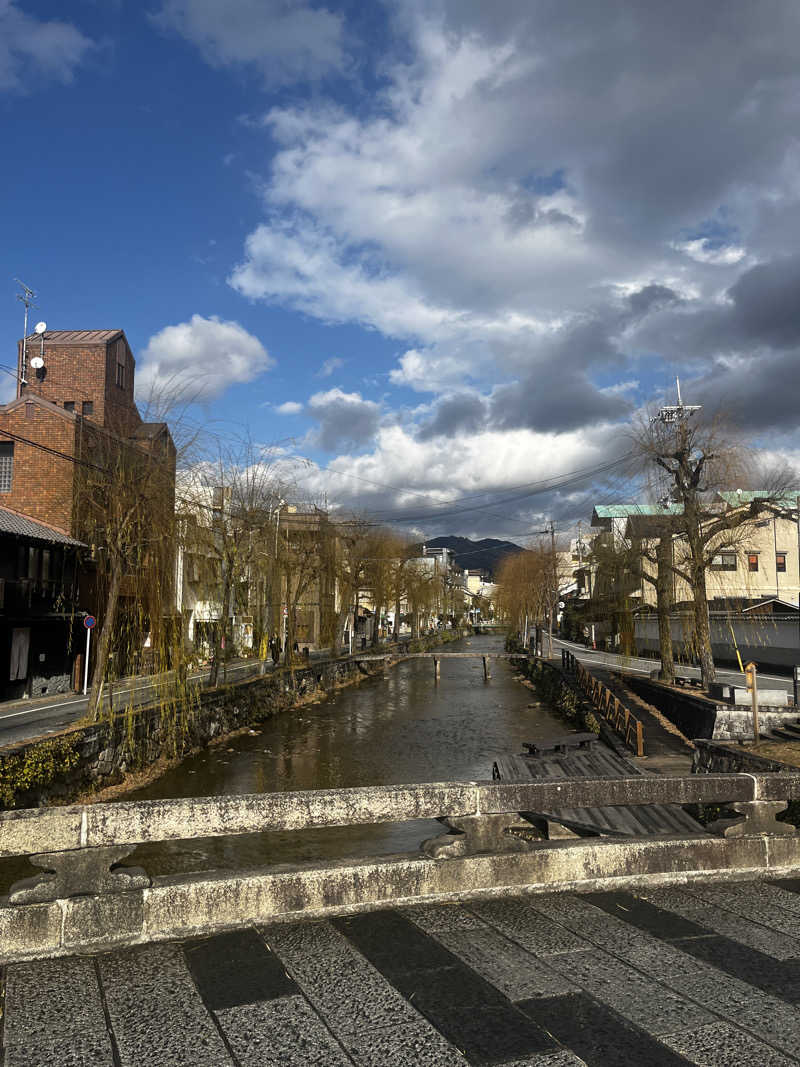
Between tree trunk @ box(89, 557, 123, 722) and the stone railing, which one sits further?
tree trunk @ box(89, 557, 123, 722)

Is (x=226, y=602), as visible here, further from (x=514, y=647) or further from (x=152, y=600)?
(x=514, y=647)

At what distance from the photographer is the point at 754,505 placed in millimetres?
23000

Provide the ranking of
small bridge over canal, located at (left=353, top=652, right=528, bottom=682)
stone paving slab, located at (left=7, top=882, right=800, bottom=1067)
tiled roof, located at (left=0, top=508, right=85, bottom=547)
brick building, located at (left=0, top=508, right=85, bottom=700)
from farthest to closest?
1. small bridge over canal, located at (left=353, top=652, right=528, bottom=682)
2. brick building, located at (left=0, top=508, right=85, bottom=700)
3. tiled roof, located at (left=0, top=508, right=85, bottom=547)
4. stone paving slab, located at (left=7, top=882, right=800, bottom=1067)

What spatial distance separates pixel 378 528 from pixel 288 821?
5812cm

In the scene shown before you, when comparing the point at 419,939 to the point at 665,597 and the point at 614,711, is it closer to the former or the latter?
the point at 614,711

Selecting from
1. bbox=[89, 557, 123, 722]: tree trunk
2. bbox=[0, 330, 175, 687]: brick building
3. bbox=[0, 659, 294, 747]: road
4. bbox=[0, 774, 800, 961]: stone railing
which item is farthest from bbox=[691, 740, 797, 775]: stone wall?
bbox=[0, 330, 175, 687]: brick building

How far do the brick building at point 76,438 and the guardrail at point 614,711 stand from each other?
13.2 meters

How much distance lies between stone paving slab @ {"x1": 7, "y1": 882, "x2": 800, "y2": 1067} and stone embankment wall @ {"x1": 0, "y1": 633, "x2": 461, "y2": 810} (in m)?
10.9

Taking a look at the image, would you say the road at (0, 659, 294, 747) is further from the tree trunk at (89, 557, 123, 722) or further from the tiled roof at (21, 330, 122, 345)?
the tiled roof at (21, 330, 122, 345)

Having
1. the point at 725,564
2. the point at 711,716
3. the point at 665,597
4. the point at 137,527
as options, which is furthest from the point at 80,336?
the point at 725,564

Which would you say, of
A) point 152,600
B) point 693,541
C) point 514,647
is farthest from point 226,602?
point 514,647

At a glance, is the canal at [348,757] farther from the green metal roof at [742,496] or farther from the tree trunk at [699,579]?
the green metal roof at [742,496]

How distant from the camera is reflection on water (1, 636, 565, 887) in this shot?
12.9m

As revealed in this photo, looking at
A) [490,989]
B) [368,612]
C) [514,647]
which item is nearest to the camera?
[490,989]
